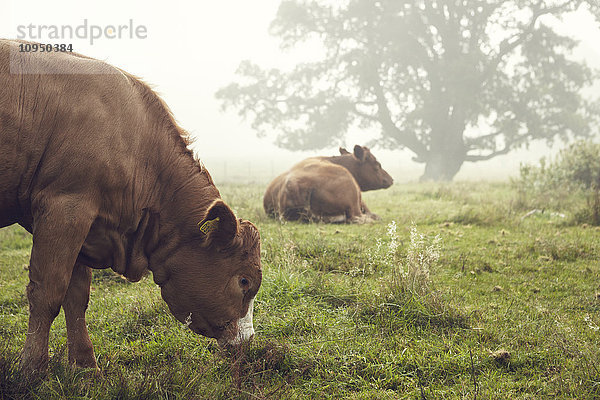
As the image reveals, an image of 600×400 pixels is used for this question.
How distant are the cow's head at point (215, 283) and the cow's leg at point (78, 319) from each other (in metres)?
0.53

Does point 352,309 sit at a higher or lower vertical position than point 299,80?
lower

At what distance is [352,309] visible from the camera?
4289 mm

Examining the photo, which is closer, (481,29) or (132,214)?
(132,214)

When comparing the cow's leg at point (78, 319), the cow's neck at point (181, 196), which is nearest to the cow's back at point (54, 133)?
the cow's neck at point (181, 196)

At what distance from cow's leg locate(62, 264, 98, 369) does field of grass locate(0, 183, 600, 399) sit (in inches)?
5.5

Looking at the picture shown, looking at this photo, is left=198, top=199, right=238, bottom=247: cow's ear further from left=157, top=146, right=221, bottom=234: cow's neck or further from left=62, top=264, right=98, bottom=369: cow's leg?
left=62, top=264, right=98, bottom=369: cow's leg

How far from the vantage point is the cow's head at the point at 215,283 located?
336 cm

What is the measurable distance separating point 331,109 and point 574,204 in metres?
19.0

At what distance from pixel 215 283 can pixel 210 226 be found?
41cm

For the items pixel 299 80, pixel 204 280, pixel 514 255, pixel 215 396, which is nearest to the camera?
pixel 215 396

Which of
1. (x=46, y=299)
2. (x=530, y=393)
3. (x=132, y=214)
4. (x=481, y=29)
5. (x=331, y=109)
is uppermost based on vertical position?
(x=481, y=29)

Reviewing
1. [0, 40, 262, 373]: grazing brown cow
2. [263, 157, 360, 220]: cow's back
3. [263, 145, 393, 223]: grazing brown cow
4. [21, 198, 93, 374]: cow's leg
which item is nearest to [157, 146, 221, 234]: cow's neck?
[0, 40, 262, 373]: grazing brown cow

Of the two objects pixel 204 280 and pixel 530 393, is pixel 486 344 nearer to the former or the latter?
pixel 530 393

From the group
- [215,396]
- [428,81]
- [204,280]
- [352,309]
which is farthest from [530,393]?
[428,81]
